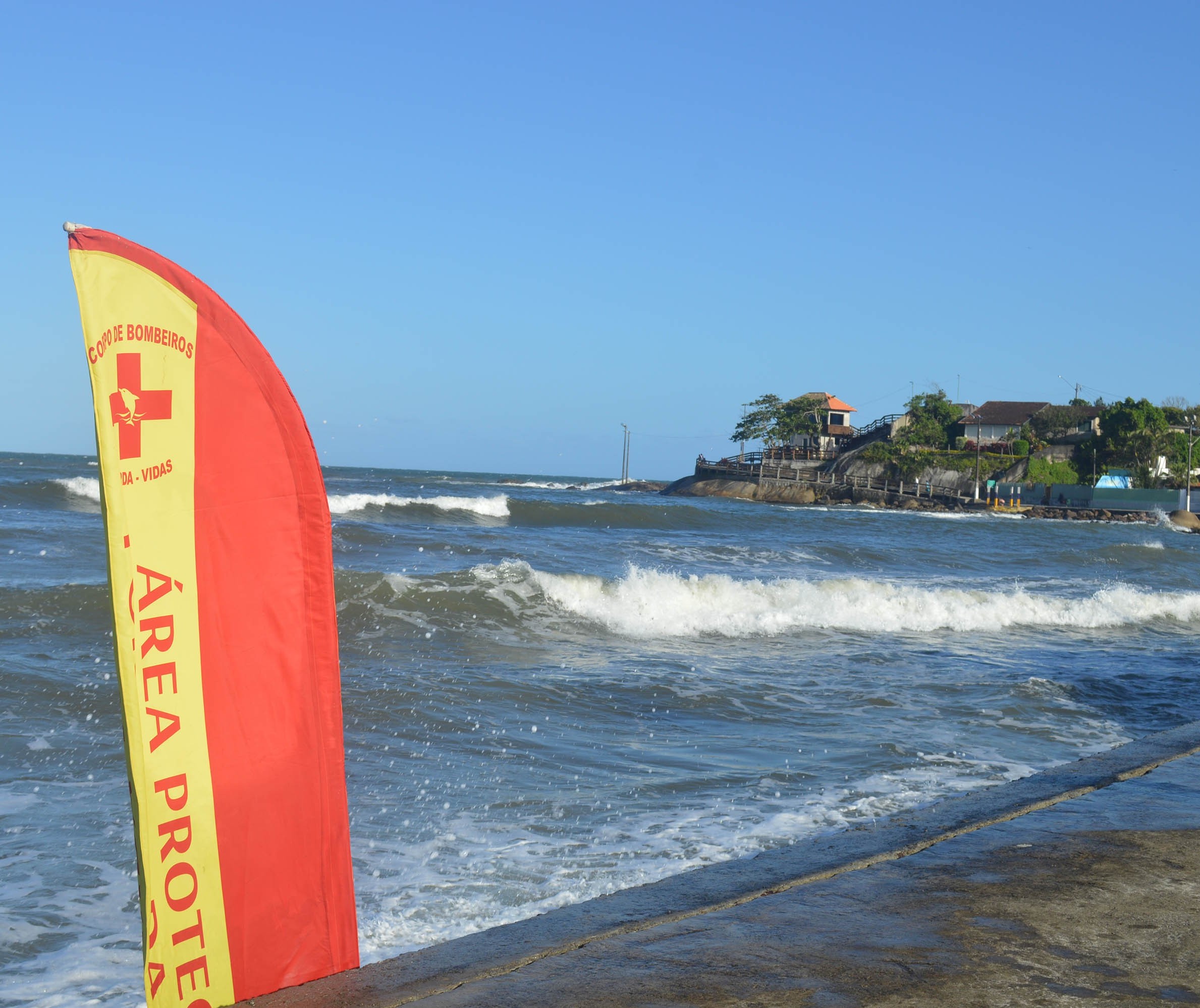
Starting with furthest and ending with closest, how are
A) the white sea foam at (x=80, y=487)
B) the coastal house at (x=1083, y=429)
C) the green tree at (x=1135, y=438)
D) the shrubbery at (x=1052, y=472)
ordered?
the coastal house at (x=1083, y=429) < the shrubbery at (x=1052, y=472) < the green tree at (x=1135, y=438) < the white sea foam at (x=80, y=487)

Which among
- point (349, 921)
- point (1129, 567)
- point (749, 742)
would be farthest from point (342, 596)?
point (1129, 567)

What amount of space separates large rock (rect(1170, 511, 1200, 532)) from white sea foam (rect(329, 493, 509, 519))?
36479 mm

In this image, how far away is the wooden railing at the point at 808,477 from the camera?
68.4 m

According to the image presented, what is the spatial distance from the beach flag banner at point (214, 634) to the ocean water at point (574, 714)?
46.8 inches

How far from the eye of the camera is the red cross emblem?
211 cm

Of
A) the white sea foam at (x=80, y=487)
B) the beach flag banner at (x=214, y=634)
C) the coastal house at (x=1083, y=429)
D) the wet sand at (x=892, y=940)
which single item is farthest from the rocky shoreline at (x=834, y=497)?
the beach flag banner at (x=214, y=634)

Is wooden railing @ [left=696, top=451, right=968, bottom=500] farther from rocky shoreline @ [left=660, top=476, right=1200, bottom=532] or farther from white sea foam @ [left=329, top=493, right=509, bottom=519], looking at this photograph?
white sea foam @ [left=329, top=493, right=509, bottom=519]

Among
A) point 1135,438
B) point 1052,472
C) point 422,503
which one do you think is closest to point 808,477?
point 1052,472

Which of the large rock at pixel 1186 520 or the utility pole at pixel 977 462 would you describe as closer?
the large rock at pixel 1186 520

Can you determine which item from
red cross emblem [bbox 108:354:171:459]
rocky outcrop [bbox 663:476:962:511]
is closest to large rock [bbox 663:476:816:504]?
rocky outcrop [bbox 663:476:962:511]

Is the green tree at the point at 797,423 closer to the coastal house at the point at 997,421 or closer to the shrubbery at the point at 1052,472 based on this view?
the coastal house at the point at 997,421

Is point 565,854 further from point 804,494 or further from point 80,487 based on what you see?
point 804,494

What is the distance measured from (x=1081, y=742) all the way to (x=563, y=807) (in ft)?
13.2

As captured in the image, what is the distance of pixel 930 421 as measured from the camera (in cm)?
7438
